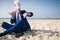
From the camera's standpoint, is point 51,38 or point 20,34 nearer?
point 51,38

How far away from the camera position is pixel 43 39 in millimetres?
2857

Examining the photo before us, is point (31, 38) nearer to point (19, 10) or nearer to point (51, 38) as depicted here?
point (51, 38)

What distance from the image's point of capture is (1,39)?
113 inches

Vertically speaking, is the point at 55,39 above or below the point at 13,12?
below

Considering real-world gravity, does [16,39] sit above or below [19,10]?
below

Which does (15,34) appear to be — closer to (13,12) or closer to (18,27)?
(18,27)

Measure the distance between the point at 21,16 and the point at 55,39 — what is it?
0.81m

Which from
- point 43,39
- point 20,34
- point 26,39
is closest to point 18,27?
point 20,34

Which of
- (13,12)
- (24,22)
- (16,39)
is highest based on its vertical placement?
(13,12)

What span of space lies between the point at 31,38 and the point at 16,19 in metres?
0.54

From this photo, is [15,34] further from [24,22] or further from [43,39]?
[43,39]

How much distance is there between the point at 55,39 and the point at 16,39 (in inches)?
28.1

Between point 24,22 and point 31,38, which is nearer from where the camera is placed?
point 31,38

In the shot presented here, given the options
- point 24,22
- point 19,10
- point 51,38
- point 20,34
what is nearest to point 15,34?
point 20,34
